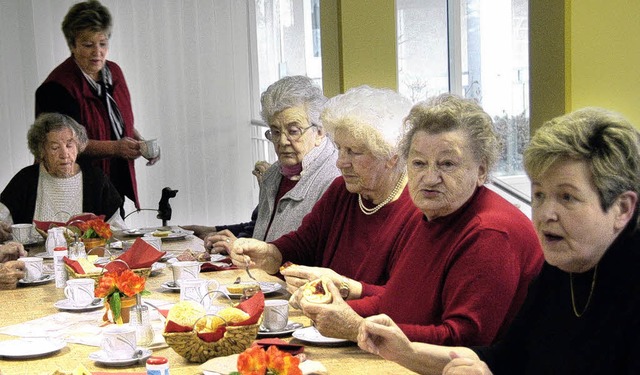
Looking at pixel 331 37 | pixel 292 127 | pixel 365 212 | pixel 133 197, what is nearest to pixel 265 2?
pixel 133 197

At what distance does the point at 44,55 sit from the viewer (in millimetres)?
7676

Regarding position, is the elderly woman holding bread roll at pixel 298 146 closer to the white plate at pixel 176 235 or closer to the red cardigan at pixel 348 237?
the red cardigan at pixel 348 237

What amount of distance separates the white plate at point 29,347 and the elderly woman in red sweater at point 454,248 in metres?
0.66

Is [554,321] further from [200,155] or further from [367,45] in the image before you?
[200,155]

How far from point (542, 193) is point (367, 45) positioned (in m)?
3.04

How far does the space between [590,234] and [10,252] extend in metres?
2.86

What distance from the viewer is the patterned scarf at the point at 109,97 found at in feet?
19.2

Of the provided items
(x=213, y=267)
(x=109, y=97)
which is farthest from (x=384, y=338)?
(x=109, y=97)

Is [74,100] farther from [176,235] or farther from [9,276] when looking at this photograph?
[9,276]

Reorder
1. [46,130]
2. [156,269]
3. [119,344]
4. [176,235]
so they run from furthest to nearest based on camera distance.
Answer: [46,130]
[176,235]
[156,269]
[119,344]

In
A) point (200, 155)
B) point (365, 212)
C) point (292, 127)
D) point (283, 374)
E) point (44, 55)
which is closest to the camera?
point (283, 374)

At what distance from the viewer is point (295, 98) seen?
368 cm

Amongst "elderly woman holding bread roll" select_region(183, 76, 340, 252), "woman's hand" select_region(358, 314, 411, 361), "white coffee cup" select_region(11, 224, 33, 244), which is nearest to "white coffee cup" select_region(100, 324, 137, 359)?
"woman's hand" select_region(358, 314, 411, 361)

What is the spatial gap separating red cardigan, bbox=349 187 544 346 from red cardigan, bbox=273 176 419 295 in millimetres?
422
